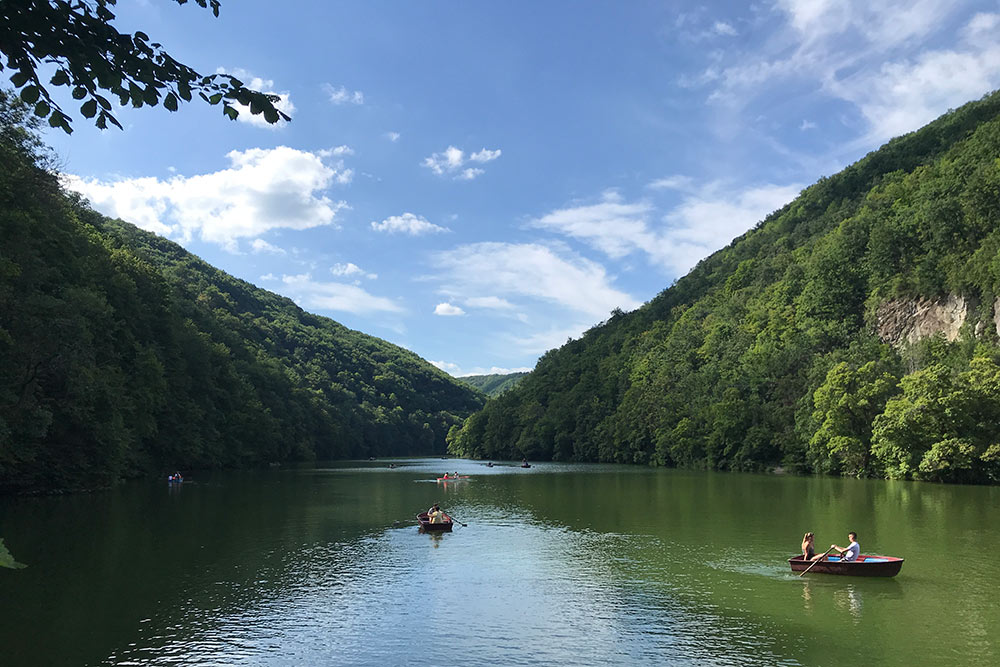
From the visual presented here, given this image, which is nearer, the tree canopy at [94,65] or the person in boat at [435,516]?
the tree canopy at [94,65]

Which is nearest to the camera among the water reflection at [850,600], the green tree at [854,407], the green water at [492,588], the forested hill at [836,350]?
the green water at [492,588]

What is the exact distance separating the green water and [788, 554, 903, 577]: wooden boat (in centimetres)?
34

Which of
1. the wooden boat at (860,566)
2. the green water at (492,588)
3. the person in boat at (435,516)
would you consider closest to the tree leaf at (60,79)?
the green water at (492,588)

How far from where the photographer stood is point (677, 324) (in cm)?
14738

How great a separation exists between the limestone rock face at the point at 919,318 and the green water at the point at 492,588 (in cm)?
3742

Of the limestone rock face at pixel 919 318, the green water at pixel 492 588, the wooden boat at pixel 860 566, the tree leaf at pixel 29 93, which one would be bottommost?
the green water at pixel 492 588

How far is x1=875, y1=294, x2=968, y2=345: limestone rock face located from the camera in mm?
76488

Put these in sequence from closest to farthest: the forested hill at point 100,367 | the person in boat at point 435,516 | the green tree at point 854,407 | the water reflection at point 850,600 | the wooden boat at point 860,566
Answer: the water reflection at point 850,600
the wooden boat at point 860,566
the person in boat at point 435,516
the forested hill at point 100,367
the green tree at point 854,407

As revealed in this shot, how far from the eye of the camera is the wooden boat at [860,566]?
23.4 metres

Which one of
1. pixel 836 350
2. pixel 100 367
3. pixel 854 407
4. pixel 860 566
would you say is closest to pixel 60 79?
pixel 860 566

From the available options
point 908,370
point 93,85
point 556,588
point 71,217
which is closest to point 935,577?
point 556,588

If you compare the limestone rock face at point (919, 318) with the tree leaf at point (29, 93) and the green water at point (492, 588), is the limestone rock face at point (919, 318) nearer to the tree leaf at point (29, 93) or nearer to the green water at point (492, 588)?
the green water at point (492, 588)

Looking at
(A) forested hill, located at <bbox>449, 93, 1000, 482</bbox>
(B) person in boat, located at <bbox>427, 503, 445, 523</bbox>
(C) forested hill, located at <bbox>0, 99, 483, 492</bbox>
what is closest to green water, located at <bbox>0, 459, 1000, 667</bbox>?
(B) person in boat, located at <bbox>427, 503, 445, 523</bbox>

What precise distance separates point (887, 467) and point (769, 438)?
23.1m
